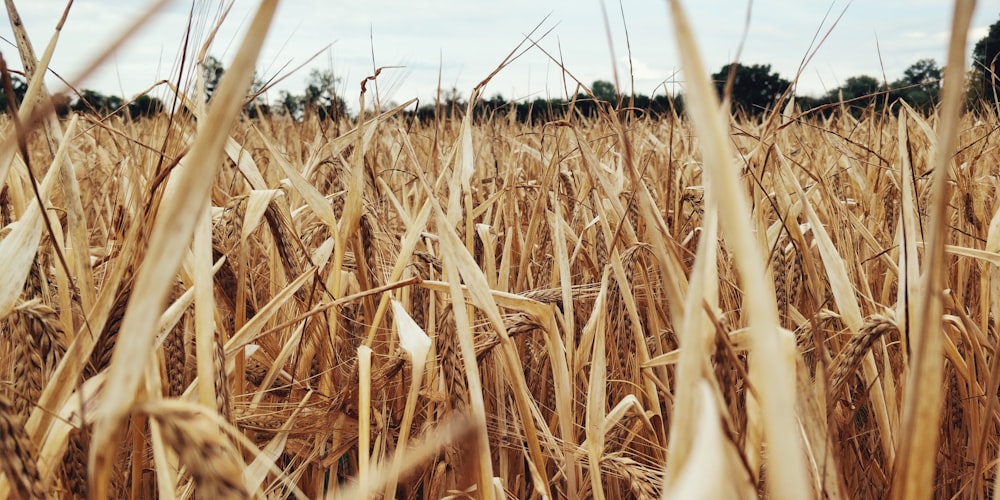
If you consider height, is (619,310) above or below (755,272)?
below

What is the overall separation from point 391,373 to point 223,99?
61 cm

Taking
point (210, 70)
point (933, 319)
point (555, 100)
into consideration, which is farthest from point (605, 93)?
point (933, 319)

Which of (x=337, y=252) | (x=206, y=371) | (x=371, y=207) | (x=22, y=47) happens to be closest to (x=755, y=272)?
(x=206, y=371)

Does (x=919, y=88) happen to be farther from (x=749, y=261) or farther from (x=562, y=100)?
(x=749, y=261)

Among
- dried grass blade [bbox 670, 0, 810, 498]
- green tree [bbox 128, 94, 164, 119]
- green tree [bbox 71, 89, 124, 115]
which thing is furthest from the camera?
green tree [bbox 128, 94, 164, 119]

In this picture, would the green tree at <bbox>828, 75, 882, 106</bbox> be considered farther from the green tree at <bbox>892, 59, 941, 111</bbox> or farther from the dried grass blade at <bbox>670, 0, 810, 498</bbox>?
the dried grass blade at <bbox>670, 0, 810, 498</bbox>

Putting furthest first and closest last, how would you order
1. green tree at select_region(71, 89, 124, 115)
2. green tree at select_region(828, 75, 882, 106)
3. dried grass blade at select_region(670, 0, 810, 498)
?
green tree at select_region(828, 75, 882, 106)
green tree at select_region(71, 89, 124, 115)
dried grass blade at select_region(670, 0, 810, 498)

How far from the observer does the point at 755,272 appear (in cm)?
20

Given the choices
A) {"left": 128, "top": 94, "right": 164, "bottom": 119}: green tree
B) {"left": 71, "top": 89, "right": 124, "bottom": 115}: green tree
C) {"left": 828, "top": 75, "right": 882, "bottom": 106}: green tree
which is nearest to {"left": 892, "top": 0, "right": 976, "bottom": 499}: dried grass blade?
{"left": 71, "top": 89, "right": 124, "bottom": 115}: green tree

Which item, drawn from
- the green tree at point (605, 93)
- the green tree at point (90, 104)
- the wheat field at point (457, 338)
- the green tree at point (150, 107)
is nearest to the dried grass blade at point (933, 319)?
the wheat field at point (457, 338)

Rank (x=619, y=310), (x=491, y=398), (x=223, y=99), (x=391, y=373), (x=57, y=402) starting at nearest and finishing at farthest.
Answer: (x=223, y=99) → (x=57, y=402) → (x=391, y=373) → (x=619, y=310) → (x=491, y=398)

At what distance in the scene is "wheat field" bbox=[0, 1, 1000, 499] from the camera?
213 mm

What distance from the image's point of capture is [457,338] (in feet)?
2.45

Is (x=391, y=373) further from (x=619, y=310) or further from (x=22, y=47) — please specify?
(x=22, y=47)
